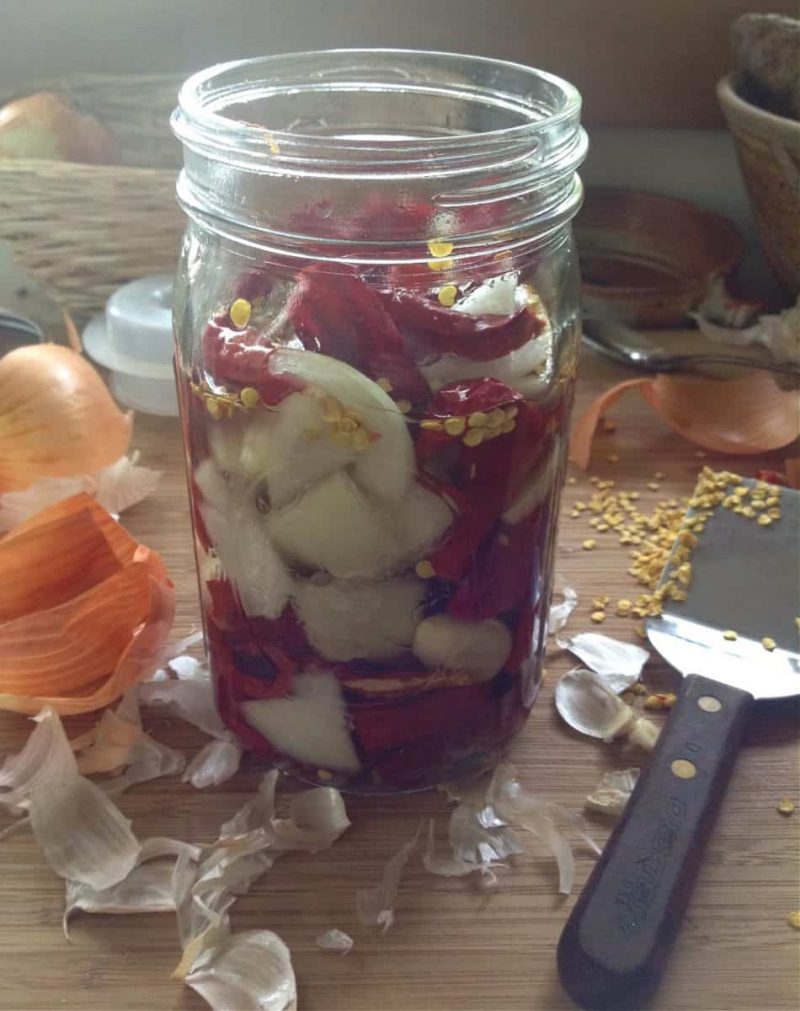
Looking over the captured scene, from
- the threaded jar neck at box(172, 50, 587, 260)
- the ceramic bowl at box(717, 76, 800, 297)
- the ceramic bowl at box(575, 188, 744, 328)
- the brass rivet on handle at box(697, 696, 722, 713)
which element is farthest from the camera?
the ceramic bowl at box(575, 188, 744, 328)

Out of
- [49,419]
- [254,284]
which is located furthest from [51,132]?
[254,284]

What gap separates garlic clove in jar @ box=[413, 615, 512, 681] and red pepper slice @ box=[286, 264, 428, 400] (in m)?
0.09

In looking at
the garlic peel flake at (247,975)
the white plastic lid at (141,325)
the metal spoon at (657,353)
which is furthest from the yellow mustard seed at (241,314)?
the metal spoon at (657,353)

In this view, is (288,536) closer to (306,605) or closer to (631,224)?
(306,605)

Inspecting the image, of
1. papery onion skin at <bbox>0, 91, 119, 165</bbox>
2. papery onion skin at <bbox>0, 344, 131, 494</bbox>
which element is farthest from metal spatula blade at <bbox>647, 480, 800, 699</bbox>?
papery onion skin at <bbox>0, 91, 119, 165</bbox>

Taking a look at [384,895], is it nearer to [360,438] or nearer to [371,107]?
[360,438]

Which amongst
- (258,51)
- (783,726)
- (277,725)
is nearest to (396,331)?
(277,725)

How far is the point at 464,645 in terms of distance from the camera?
41 cm

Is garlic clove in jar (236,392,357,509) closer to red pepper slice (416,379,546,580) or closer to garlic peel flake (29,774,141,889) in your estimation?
red pepper slice (416,379,546,580)

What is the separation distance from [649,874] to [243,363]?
24 centimetres

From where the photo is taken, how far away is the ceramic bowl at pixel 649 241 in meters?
0.87

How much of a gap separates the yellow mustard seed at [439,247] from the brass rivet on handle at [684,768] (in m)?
0.23

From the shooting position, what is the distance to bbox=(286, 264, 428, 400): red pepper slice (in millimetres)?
362

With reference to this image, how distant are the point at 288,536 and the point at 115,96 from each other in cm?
61
